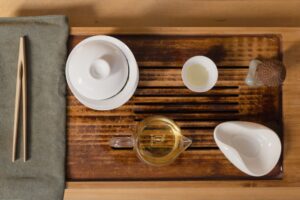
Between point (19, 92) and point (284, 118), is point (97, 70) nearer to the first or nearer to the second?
point (19, 92)

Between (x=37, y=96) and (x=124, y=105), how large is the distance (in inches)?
7.5

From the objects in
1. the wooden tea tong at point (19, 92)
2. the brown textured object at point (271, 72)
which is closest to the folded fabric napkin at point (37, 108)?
the wooden tea tong at point (19, 92)

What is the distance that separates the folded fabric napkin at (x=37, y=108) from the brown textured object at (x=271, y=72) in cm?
42

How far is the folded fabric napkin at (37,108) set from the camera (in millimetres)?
779

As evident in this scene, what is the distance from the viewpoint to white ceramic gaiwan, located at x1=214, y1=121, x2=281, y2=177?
722mm

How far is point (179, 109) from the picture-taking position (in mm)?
797

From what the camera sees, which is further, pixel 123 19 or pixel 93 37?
pixel 123 19

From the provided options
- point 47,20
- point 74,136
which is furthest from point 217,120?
point 47,20

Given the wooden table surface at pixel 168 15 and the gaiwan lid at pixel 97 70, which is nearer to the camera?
the gaiwan lid at pixel 97 70

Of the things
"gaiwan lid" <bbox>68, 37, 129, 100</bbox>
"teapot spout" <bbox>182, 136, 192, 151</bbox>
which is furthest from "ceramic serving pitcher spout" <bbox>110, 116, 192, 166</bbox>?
"gaiwan lid" <bbox>68, 37, 129, 100</bbox>

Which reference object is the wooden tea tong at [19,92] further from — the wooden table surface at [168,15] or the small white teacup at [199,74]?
the small white teacup at [199,74]

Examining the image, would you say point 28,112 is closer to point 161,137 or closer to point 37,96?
point 37,96

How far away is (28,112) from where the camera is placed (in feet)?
2.59

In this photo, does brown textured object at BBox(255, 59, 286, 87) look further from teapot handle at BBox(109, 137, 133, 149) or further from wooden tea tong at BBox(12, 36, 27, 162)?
wooden tea tong at BBox(12, 36, 27, 162)
